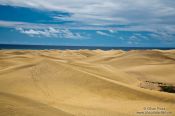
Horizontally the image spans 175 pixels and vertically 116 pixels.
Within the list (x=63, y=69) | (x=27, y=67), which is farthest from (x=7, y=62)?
(x=63, y=69)

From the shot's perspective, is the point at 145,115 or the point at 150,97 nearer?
the point at 145,115

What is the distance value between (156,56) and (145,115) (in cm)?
2670

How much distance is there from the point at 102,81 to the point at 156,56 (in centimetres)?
2177

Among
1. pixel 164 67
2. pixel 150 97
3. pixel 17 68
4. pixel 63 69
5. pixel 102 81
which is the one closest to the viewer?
pixel 150 97

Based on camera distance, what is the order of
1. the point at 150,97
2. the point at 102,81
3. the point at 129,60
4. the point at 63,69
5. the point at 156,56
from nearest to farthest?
the point at 150,97 → the point at 102,81 → the point at 63,69 → the point at 129,60 → the point at 156,56

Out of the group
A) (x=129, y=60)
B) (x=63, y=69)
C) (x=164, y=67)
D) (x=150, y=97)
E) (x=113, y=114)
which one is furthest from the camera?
(x=129, y=60)

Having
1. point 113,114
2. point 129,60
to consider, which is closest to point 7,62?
point 129,60

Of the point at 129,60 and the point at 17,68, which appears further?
the point at 129,60

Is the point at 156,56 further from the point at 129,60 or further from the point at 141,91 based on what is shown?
the point at 141,91

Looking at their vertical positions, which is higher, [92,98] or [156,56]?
[156,56]

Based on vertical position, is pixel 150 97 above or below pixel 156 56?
below

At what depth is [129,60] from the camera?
3431 cm

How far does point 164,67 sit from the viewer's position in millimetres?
27953

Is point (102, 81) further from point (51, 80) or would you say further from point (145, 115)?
point (145, 115)
